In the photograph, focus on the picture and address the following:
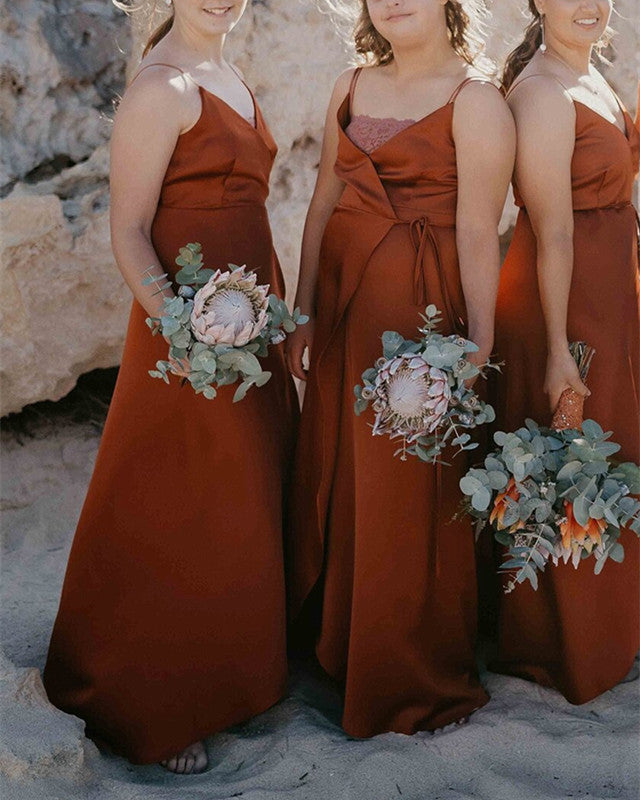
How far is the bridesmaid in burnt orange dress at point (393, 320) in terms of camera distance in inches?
127

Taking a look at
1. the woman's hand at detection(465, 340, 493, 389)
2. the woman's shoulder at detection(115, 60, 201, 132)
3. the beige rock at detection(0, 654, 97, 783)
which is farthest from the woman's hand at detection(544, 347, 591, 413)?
the beige rock at detection(0, 654, 97, 783)

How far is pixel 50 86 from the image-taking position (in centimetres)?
427

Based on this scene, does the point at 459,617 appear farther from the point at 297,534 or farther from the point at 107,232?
the point at 107,232

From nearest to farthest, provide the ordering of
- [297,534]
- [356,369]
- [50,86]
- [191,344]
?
[191,344], [356,369], [297,534], [50,86]

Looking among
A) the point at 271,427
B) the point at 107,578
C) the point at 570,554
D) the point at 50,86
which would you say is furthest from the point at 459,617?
the point at 50,86

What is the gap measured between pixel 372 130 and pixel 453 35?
0.37m

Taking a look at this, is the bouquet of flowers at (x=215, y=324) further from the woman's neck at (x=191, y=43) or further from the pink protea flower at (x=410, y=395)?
the woman's neck at (x=191, y=43)

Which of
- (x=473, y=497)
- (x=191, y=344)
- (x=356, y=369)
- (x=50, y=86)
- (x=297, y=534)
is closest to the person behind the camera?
(x=191, y=344)

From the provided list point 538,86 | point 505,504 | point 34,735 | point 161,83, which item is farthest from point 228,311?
point 34,735

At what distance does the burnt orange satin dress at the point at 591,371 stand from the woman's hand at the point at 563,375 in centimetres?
10

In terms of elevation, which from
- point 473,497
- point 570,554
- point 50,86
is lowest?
point 570,554

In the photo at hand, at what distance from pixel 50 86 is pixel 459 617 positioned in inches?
95.4

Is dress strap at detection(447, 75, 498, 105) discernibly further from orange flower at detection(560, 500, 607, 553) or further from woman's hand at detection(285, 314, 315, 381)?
orange flower at detection(560, 500, 607, 553)

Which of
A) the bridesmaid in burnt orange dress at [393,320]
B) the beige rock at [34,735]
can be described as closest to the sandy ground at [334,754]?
the beige rock at [34,735]
